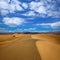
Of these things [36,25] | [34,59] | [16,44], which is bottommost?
[34,59]

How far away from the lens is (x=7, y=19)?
2.38m

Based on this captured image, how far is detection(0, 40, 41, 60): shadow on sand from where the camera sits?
228cm

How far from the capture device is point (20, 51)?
7.63 ft

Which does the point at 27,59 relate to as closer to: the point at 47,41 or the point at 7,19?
the point at 47,41

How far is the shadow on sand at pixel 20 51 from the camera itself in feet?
7.48

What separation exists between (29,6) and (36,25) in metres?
0.28

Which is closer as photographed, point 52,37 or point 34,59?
point 34,59

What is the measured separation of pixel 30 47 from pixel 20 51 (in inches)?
5.9

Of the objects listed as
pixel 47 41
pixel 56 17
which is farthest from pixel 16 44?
pixel 56 17

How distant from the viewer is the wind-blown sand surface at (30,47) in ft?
7.52

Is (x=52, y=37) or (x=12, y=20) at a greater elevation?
(x=12, y=20)

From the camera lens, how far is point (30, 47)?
2367mm

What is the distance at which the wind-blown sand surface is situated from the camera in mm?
2291

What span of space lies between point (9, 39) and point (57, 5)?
82 cm
